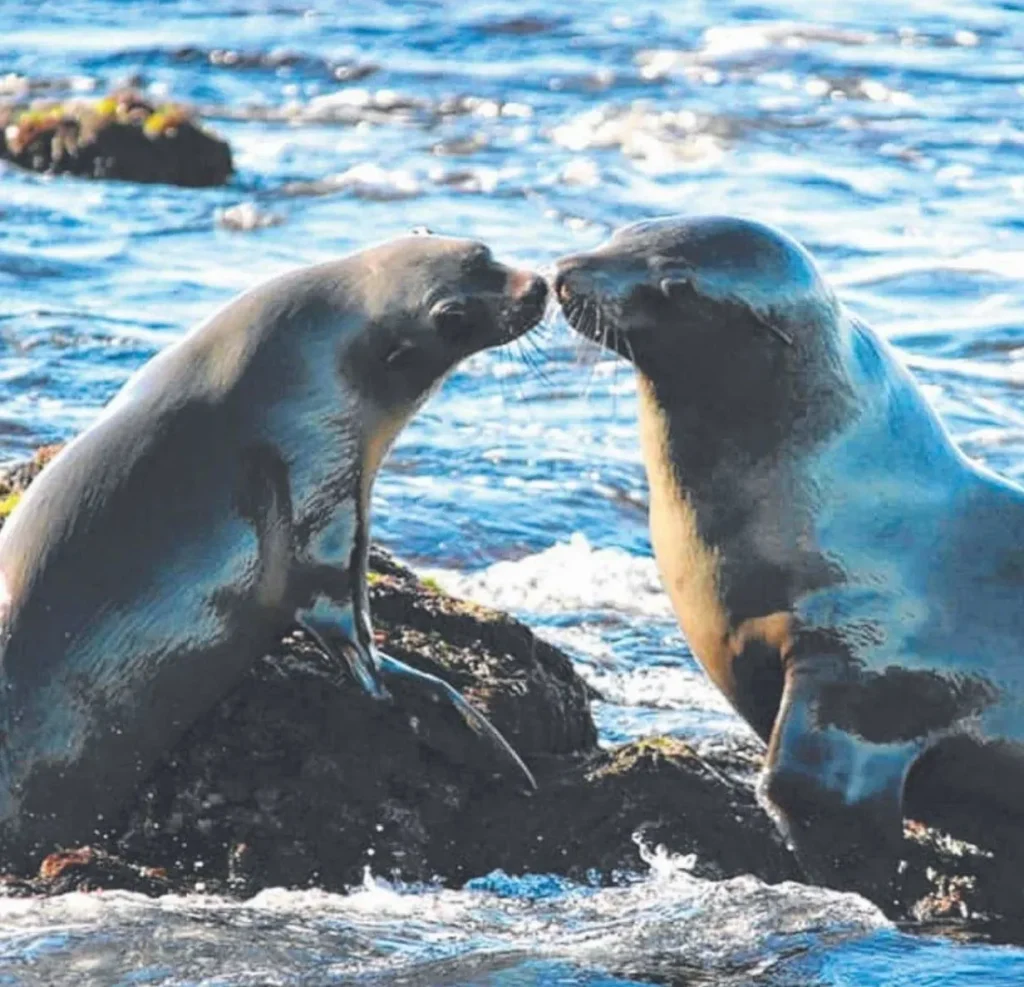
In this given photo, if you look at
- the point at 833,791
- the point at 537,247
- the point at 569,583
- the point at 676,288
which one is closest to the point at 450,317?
the point at 676,288

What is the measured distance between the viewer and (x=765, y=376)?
26.9ft

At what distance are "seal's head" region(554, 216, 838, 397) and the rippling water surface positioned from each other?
4.60ft

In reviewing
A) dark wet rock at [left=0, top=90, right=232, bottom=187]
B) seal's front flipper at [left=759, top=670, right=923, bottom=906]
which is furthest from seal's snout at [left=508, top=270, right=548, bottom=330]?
dark wet rock at [left=0, top=90, right=232, bottom=187]

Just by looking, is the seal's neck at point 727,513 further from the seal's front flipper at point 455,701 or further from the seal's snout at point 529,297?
the seal's front flipper at point 455,701

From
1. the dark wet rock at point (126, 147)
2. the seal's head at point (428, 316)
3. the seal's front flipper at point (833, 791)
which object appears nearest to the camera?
the seal's front flipper at point (833, 791)

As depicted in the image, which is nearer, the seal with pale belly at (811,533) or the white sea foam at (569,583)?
the seal with pale belly at (811,533)

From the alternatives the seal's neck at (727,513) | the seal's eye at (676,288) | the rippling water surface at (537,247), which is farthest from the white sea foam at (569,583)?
the seal's eye at (676,288)

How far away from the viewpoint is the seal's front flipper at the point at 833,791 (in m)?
7.85

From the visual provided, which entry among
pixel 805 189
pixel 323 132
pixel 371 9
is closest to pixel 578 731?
pixel 805 189

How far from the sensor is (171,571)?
319 inches

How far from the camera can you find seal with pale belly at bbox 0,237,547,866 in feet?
26.5

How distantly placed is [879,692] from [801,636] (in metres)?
0.26

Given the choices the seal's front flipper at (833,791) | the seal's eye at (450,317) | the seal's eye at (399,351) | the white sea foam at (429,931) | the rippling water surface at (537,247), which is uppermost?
the seal's eye at (450,317)

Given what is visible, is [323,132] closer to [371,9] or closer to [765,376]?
[371,9]
